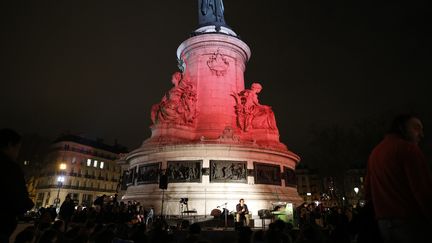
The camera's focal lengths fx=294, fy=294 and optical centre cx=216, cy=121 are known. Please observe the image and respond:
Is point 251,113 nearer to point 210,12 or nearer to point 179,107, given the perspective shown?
point 179,107

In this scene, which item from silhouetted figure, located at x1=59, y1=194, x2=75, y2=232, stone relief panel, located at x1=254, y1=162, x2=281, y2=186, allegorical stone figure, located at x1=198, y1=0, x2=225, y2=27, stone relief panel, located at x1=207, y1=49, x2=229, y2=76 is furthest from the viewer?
allegorical stone figure, located at x1=198, y1=0, x2=225, y2=27

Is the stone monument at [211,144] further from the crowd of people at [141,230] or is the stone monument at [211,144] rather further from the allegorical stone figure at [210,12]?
the crowd of people at [141,230]

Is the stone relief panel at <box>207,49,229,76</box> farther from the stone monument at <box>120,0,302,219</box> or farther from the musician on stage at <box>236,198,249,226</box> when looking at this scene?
the musician on stage at <box>236,198,249,226</box>

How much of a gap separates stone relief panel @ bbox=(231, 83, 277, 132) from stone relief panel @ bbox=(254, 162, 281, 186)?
3323 mm

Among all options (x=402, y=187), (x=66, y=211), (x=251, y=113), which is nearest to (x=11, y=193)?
(x=402, y=187)

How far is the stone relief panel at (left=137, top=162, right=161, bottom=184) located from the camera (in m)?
19.0

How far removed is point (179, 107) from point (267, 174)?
315 inches

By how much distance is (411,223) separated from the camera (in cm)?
306

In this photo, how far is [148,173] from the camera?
766 inches

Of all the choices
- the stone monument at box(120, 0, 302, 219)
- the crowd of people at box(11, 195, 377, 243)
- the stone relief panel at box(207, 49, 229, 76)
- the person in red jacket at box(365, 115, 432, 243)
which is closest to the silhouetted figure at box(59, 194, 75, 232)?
the crowd of people at box(11, 195, 377, 243)

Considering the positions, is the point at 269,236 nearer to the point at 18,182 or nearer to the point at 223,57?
the point at 18,182

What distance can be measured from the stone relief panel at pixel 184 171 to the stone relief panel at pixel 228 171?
89 cm

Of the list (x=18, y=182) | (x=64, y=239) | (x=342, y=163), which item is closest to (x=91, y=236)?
(x=64, y=239)

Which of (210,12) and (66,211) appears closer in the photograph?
(66,211)
